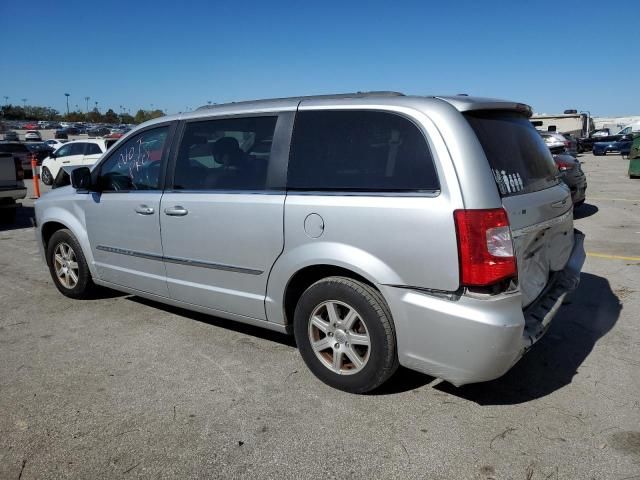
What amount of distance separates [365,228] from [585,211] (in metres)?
9.03

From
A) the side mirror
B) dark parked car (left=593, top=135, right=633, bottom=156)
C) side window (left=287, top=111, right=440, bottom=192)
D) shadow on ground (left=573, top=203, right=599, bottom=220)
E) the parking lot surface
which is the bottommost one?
the parking lot surface

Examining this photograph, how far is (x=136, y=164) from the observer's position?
14.9 ft

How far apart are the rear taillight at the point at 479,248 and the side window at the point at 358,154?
270 mm

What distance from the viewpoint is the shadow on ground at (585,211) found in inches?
391

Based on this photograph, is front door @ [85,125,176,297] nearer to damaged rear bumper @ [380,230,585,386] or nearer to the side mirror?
the side mirror

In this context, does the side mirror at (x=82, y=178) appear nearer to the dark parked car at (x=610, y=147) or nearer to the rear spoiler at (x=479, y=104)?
the rear spoiler at (x=479, y=104)

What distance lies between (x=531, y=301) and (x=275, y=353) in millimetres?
1865

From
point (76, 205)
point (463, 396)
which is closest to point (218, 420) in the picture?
point (463, 396)

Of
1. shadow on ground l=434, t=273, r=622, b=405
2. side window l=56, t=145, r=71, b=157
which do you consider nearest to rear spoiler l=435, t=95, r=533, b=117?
shadow on ground l=434, t=273, r=622, b=405

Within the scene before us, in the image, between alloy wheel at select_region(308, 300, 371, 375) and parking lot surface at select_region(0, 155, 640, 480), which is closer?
parking lot surface at select_region(0, 155, 640, 480)

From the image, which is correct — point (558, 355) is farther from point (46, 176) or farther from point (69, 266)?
point (46, 176)

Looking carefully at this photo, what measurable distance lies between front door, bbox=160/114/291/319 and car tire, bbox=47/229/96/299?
1415 millimetres

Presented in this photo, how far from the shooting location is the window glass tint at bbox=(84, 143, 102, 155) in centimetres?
1882

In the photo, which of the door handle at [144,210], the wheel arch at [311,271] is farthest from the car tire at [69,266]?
the wheel arch at [311,271]
